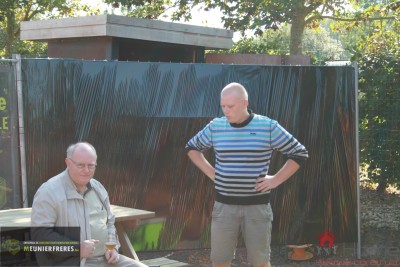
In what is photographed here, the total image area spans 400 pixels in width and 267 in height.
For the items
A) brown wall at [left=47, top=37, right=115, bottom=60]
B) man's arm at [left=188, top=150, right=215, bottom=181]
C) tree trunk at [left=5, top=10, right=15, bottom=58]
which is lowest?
man's arm at [left=188, top=150, right=215, bottom=181]

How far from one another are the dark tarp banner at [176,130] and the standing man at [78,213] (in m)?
1.77

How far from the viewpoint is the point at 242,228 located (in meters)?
4.52

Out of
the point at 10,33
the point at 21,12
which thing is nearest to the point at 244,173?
the point at 10,33

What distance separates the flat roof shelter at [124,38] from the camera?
673 cm

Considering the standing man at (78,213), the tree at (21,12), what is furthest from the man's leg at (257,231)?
the tree at (21,12)

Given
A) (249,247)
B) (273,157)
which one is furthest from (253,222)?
(273,157)

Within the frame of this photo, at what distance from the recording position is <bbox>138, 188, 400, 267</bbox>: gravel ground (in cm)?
625

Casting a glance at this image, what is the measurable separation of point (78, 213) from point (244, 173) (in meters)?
1.29

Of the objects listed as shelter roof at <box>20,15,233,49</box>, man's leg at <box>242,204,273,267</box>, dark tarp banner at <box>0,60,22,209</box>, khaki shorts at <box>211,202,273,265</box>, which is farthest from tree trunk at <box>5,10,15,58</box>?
man's leg at <box>242,204,273,267</box>

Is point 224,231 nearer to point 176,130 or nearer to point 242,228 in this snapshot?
point 242,228

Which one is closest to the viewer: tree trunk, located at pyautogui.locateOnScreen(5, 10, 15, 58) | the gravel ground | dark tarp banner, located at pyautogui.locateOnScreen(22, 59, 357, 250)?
dark tarp banner, located at pyautogui.locateOnScreen(22, 59, 357, 250)

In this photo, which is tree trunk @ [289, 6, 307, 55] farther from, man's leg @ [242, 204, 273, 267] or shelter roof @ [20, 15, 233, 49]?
man's leg @ [242, 204, 273, 267]

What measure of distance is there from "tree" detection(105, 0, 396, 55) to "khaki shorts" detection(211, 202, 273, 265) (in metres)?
5.56

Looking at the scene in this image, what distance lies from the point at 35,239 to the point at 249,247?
5.37 feet
